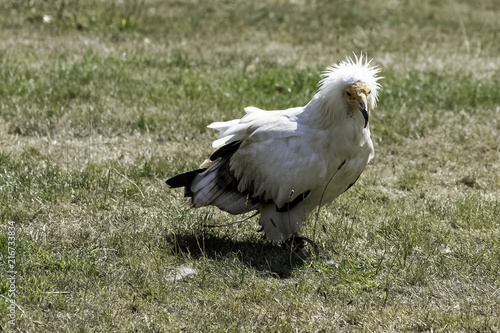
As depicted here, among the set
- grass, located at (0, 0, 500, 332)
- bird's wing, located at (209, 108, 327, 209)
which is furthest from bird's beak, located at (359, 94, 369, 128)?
grass, located at (0, 0, 500, 332)

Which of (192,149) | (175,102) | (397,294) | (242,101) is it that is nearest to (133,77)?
(175,102)

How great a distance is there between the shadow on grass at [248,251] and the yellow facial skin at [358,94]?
1.20 meters

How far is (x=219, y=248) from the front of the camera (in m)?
4.96

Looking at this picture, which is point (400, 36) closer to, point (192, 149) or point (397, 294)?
point (192, 149)

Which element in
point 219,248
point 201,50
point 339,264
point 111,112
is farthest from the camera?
point 201,50

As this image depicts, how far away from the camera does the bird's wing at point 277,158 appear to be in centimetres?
451

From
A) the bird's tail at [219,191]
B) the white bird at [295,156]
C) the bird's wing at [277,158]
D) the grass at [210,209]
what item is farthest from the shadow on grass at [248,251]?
the bird's wing at [277,158]

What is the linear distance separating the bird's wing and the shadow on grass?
1.42ft

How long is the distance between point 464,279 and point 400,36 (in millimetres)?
9414

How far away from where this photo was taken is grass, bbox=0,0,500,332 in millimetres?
4012

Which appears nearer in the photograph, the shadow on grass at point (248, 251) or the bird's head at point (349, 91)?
the bird's head at point (349, 91)

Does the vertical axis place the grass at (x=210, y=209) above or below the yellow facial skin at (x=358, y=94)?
below

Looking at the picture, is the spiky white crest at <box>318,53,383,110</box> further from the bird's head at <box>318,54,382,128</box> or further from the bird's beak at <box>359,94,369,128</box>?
the bird's beak at <box>359,94,369,128</box>

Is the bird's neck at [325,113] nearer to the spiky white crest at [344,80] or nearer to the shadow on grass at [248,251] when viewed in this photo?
the spiky white crest at [344,80]
